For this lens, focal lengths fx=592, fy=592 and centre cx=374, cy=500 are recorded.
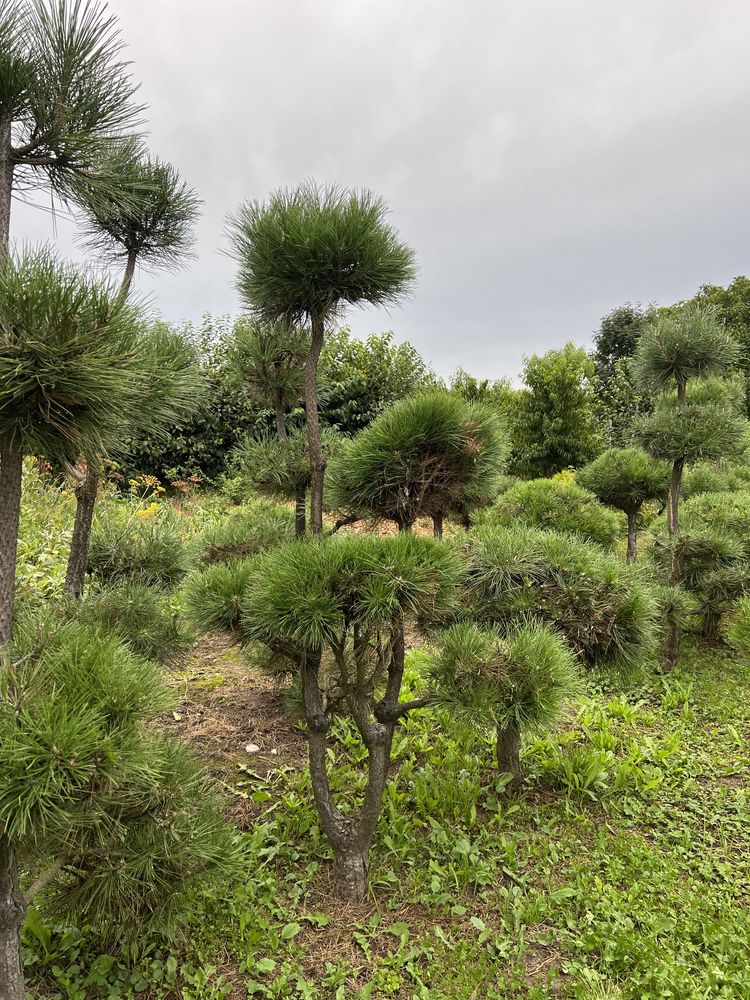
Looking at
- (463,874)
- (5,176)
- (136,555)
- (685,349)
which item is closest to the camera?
(5,176)

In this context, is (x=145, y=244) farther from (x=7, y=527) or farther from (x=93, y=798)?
(x=93, y=798)

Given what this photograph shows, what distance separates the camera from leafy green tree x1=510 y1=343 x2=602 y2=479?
38.3 feet

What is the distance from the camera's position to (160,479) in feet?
31.9

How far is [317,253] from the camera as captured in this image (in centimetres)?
234

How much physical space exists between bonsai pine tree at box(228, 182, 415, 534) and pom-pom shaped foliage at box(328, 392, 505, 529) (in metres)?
0.18

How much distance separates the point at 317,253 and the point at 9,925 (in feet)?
7.59

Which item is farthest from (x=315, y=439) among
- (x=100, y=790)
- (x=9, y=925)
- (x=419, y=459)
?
(x=9, y=925)

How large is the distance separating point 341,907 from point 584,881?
105cm

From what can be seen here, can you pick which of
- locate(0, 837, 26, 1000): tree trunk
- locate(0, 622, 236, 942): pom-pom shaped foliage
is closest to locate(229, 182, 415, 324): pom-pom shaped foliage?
locate(0, 622, 236, 942): pom-pom shaped foliage

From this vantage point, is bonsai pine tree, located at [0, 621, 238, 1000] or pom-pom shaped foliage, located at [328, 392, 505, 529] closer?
bonsai pine tree, located at [0, 621, 238, 1000]

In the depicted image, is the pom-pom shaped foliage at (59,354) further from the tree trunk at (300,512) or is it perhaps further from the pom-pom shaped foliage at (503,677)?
the tree trunk at (300,512)

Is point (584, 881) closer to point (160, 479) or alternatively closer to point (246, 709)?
point (246, 709)

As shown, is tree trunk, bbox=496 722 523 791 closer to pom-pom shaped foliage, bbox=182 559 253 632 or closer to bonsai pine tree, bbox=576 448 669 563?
pom-pom shaped foliage, bbox=182 559 253 632

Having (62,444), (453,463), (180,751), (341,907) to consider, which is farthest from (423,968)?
(62,444)
